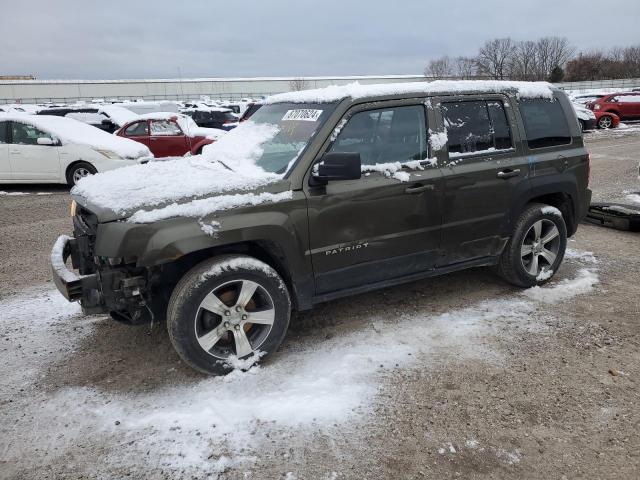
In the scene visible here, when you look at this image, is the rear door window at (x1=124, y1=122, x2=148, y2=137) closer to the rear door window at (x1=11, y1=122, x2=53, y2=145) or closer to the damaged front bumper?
the rear door window at (x1=11, y1=122, x2=53, y2=145)

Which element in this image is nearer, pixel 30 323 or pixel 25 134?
pixel 30 323

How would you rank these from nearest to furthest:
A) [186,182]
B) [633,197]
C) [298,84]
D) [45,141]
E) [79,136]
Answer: [186,182], [633,197], [45,141], [79,136], [298,84]

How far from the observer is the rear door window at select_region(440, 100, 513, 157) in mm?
4117

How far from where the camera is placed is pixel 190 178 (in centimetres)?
360

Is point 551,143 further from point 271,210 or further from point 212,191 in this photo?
point 212,191

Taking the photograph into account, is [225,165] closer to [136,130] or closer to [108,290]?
[108,290]

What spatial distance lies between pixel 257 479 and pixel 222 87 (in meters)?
81.6

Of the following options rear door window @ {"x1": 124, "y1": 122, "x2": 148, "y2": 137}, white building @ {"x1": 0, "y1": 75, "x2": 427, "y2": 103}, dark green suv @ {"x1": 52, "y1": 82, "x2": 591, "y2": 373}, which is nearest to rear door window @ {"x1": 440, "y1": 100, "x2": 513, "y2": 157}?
dark green suv @ {"x1": 52, "y1": 82, "x2": 591, "y2": 373}

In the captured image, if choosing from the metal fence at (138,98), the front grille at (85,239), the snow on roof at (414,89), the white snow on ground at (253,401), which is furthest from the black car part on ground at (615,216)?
the metal fence at (138,98)

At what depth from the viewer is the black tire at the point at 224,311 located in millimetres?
3201

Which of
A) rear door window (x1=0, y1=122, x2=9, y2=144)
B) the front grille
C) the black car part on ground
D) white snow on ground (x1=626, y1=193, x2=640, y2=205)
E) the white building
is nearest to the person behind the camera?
the front grille

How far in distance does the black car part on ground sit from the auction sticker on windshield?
195 inches

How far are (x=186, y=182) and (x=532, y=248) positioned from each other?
10.6ft

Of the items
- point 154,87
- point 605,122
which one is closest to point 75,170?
point 605,122
